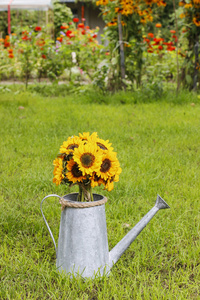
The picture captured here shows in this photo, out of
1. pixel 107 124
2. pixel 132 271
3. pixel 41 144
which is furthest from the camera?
pixel 107 124

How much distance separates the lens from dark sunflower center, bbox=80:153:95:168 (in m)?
1.19

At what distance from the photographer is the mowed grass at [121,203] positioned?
1.22 meters

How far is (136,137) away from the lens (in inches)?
123

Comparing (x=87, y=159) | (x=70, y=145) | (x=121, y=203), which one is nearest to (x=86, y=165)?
(x=87, y=159)

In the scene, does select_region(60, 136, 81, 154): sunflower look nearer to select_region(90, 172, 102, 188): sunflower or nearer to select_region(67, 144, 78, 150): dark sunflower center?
select_region(67, 144, 78, 150): dark sunflower center

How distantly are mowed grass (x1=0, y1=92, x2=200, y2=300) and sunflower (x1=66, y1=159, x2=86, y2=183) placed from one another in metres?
0.35

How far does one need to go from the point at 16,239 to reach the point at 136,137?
71.2 inches

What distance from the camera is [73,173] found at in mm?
1229

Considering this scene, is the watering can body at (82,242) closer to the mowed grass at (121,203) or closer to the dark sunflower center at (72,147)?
the mowed grass at (121,203)

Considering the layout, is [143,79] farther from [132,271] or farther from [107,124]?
[132,271]

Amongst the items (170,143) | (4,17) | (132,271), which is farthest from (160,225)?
(4,17)

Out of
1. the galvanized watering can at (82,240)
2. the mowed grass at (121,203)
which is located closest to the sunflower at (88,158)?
the galvanized watering can at (82,240)

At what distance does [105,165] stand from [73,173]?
0.12 m

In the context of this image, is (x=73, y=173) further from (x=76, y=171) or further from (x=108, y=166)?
(x=108, y=166)
